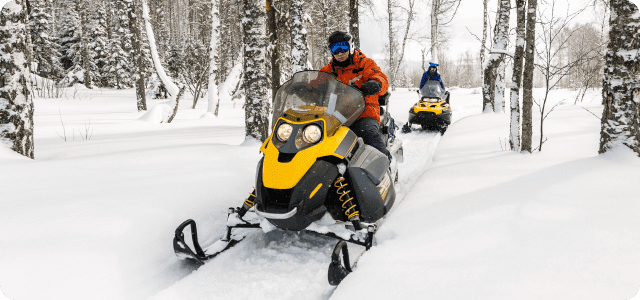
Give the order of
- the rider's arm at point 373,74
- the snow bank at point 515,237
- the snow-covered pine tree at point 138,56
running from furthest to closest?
1. the snow-covered pine tree at point 138,56
2. the rider's arm at point 373,74
3. the snow bank at point 515,237

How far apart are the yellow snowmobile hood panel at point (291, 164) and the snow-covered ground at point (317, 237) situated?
2.07 ft

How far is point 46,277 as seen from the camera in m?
2.28

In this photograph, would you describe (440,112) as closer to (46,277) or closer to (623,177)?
(623,177)

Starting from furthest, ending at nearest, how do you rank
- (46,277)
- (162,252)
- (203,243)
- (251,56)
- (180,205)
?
(251,56) → (180,205) → (203,243) → (162,252) → (46,277)

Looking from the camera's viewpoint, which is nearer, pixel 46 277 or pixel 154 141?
pixel 46 277

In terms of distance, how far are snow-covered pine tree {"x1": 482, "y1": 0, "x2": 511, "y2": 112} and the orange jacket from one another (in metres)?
8.10

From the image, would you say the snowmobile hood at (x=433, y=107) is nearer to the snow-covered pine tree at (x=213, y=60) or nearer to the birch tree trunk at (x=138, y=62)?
the snow-covered pine tree at (x=213, y=60)

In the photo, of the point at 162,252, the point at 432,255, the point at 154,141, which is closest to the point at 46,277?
the point at 162,252

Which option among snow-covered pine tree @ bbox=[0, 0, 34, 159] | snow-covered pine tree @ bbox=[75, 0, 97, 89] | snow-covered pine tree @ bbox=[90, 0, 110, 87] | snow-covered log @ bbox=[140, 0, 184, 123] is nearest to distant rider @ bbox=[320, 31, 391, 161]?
snow-covered pine tree @ bbox=[0, 0, 34, 159]

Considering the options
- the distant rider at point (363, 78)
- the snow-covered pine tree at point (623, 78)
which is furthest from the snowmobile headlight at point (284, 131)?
the snow-covered pine tree at point (623, 78)

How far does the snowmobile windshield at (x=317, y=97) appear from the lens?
9.88 feet

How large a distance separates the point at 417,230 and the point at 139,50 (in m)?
15.1

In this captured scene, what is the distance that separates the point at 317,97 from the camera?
3.06m

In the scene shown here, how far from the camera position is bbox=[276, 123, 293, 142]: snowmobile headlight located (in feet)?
9.08
